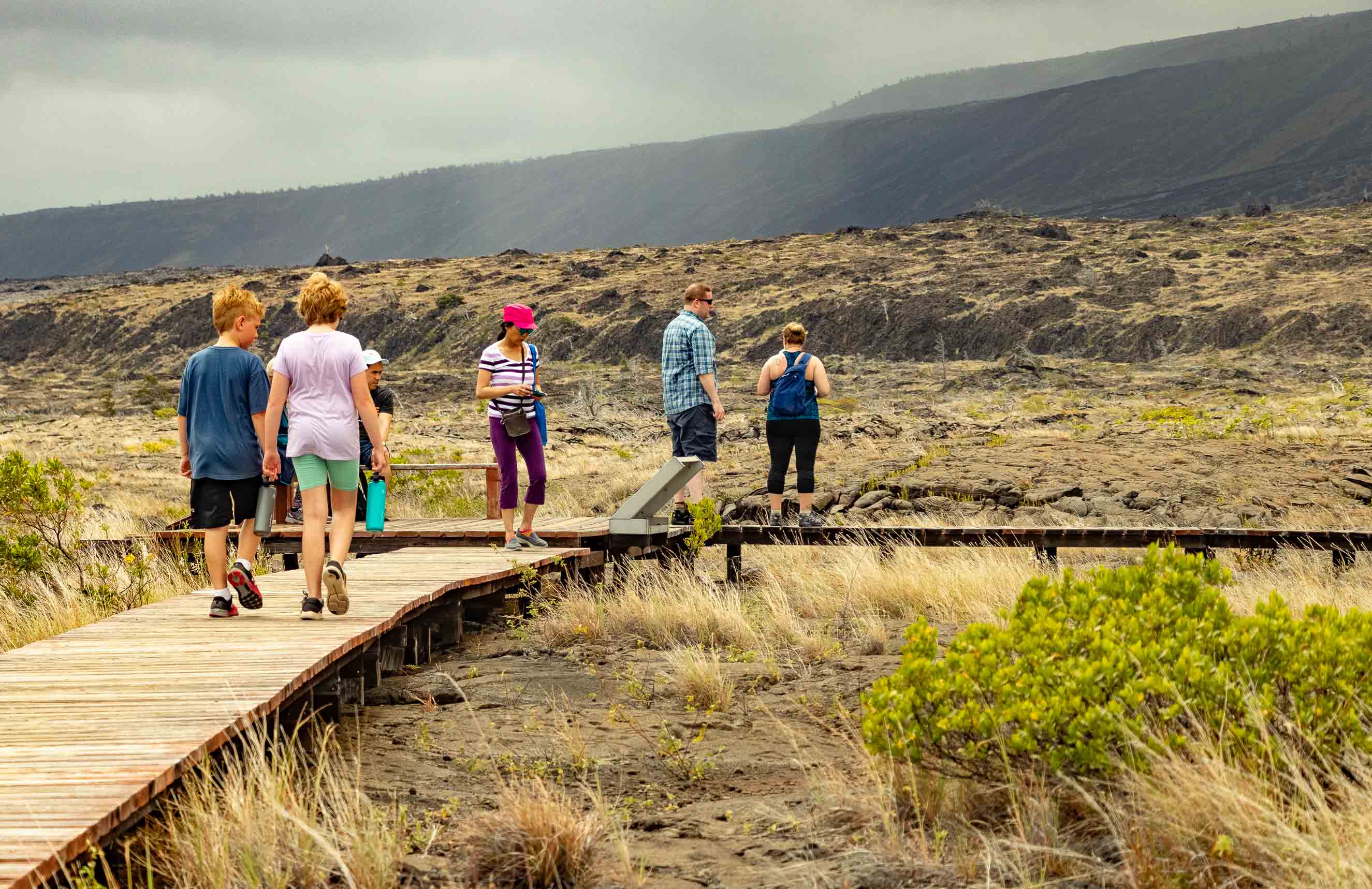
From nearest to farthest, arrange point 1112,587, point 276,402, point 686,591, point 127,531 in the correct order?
point 1112,587 → point 276,402 → point 686,591 → point 127,531

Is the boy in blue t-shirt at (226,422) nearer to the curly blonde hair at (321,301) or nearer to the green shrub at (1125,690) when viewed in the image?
the curly blonde hair at (321,301)

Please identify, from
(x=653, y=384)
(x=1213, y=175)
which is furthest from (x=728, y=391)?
(x=1213, y=175)

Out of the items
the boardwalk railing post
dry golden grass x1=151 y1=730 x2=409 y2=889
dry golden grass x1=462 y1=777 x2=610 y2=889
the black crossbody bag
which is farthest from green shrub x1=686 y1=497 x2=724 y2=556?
dry golden grass x1=462 y1=777 x2=610 y2=889

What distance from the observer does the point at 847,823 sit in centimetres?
441

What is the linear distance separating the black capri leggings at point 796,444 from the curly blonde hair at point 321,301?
459cm

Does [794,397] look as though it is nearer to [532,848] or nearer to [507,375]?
[507,375]

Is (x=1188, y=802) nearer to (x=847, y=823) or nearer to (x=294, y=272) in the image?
(x=847, y=823)

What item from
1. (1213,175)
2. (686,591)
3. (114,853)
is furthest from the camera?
(1213,175)

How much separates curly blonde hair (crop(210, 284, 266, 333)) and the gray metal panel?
4153 millimetres

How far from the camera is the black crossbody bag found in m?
8.77

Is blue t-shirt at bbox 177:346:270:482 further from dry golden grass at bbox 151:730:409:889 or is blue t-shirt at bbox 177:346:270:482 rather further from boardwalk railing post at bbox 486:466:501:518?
boardwalk railing post at bbox 486:466:501:518

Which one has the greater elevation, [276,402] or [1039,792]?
[276,402]

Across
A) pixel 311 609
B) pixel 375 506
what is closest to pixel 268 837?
pixel 311 609

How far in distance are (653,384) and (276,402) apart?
3826 cm
